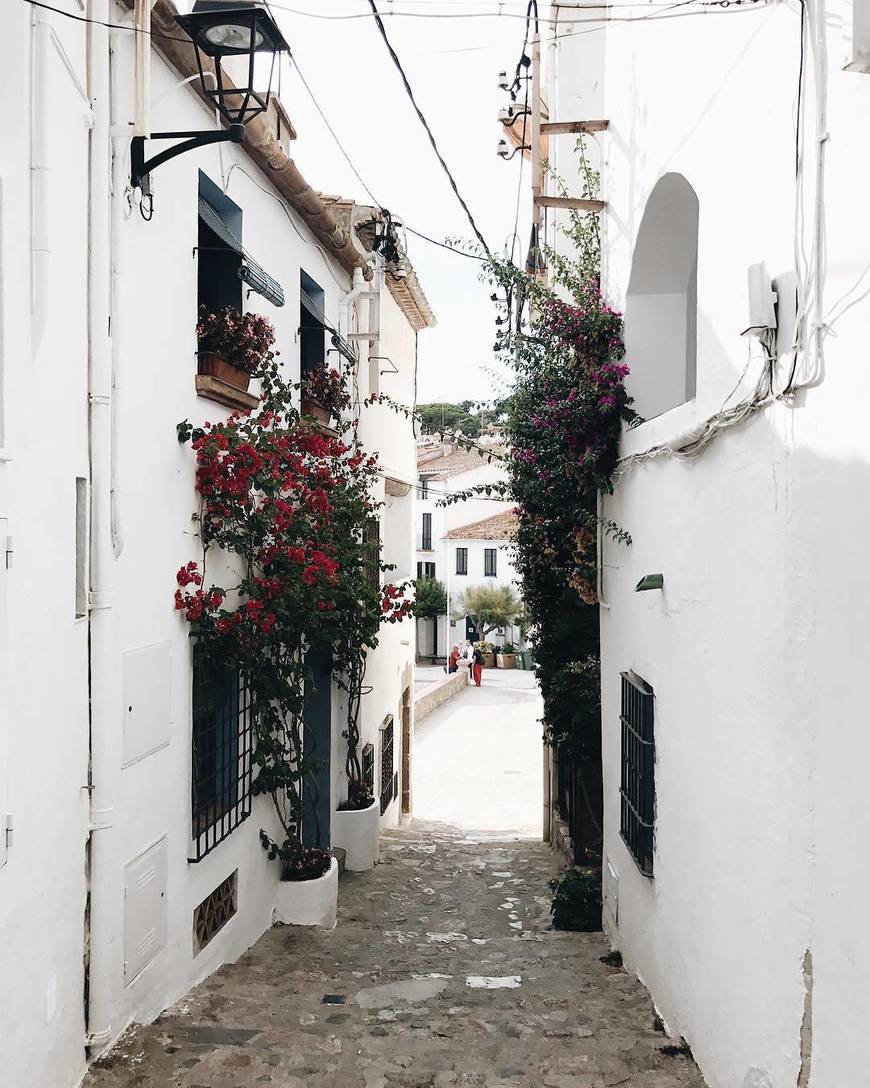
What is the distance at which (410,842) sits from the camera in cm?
1301

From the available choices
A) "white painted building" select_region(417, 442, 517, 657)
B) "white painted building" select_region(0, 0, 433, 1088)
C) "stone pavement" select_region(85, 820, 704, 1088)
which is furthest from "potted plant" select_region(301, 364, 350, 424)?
"white painted building" select_region(417, 442, 517, 657)

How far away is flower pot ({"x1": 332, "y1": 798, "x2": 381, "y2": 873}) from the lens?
1073 cm

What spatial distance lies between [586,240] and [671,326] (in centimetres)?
170

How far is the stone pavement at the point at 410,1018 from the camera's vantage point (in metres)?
4.51

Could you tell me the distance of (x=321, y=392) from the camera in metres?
8.87

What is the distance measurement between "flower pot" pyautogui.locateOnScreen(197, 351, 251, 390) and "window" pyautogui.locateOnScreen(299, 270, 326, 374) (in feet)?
8.72

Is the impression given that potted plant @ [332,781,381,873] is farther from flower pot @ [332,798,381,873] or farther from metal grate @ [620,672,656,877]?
metal grate @ [620,672,656,877]

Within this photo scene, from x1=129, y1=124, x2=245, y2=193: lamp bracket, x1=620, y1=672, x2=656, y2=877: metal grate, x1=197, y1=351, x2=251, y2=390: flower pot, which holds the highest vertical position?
x1=129, y1=124, x2=245, y2=193: lamp bracket

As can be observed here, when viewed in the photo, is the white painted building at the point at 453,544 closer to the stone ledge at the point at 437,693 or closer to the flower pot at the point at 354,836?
the stone ledge at the point at 437,693

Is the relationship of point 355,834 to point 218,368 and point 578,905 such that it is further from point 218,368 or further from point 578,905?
point 218,368

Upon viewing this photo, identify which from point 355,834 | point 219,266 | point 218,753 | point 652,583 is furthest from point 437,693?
point 652,583

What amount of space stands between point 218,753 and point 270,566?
1.29 metres

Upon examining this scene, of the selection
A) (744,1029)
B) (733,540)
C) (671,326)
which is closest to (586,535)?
(671,326)

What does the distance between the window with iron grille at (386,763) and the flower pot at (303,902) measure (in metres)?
5.44
